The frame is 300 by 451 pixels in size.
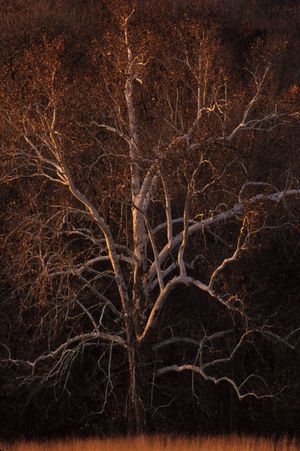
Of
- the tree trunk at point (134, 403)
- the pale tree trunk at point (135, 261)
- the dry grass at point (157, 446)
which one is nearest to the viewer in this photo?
the dry grass at point (157, 446)

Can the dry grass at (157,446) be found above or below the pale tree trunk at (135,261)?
below

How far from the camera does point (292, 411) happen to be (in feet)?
75.6

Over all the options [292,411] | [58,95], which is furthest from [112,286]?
[58,95]

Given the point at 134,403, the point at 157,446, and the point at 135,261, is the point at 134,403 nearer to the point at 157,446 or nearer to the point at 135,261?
the point at 135,261

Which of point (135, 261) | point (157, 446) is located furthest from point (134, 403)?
point (157, 446)

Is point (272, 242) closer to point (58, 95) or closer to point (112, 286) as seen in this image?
point (112, 286)

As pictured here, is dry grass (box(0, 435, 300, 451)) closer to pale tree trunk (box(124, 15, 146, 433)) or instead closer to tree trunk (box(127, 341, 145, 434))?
tree trunk (box(127, 341, 145, 434))

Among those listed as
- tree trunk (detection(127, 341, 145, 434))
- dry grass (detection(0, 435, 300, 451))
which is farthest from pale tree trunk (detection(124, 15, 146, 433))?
dry grass (detection(0, 435, 300, 451))

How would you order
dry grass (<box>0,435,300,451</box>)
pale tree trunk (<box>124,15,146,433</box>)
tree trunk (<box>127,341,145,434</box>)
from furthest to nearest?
pale tree trunk (<box>124,15,146,433</box>), tree trunk (<box>127,341,145,434</box>), dry grass (<box>0,435,300,451</box>)

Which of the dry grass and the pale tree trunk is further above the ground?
the pale tree trunk

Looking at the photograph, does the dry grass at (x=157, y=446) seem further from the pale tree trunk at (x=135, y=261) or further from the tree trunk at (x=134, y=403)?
the pale tree trunk at (x=135, y=261)

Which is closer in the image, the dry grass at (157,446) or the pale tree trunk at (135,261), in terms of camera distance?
the dry grass at (157,446)

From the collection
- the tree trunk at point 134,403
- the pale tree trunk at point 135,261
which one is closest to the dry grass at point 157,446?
the tree trunk at point 134,403

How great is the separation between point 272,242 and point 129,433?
8.44 m
